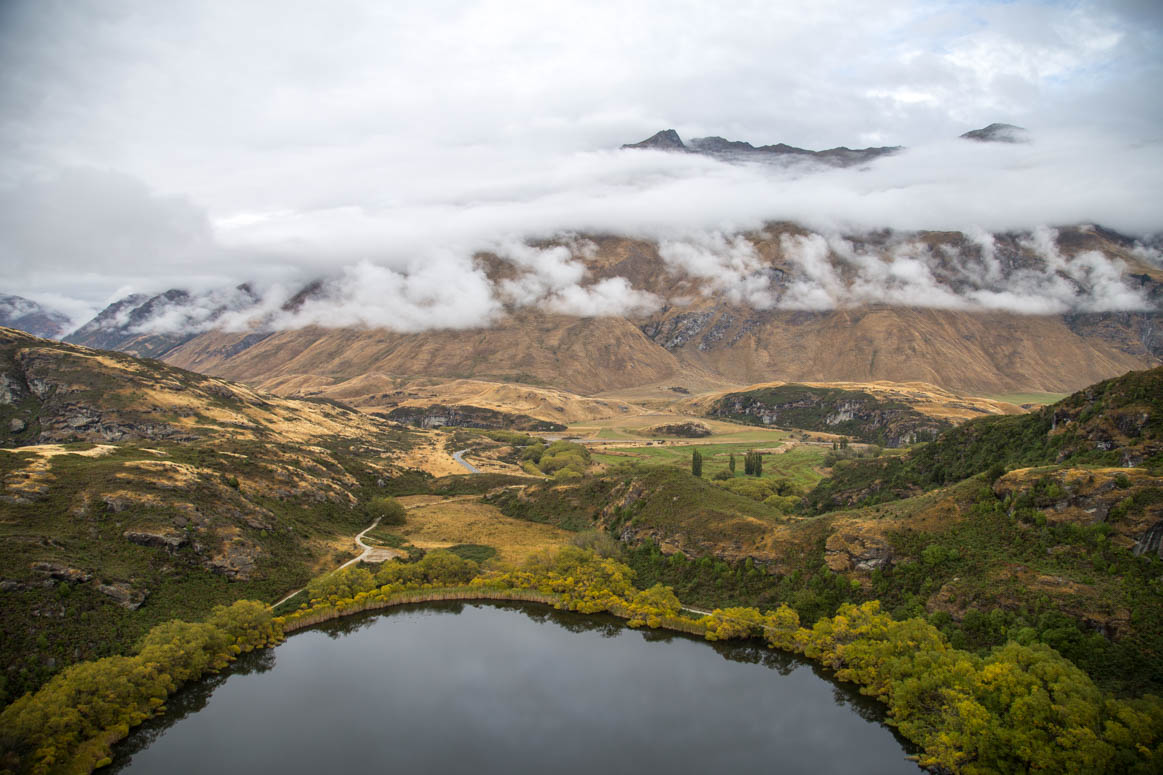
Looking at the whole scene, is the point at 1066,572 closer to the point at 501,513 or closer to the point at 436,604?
the point at 436,604

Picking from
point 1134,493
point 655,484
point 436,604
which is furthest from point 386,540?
point 1134,493

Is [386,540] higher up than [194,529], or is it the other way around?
[194,529]

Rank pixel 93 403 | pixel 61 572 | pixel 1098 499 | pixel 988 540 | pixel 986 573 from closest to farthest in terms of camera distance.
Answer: pixel 1098 499 < pixel 986 573 < pixel 61 572 < pixel 988 540 < pixel 93 403

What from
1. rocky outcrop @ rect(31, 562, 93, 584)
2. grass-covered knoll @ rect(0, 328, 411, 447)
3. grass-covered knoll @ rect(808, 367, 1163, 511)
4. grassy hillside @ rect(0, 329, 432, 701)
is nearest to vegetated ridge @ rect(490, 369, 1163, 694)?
grass-covered knoll @ rect(808, 367, 1163, 511)

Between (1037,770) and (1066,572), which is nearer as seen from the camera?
(1037,770)

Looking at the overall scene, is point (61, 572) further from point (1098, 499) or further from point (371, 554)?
point (1098, 499)

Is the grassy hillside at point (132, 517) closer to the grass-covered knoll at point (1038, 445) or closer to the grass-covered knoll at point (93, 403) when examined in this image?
the grass-covered knoll at point (93, 403)

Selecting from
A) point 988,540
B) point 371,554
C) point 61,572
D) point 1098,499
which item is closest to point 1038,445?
point 1098,499

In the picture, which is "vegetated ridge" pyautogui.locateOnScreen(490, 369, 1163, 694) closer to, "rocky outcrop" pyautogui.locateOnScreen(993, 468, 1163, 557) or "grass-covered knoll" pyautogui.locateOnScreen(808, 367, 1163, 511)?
"rocky outcrop" pyautogui.locateOnScreen(993, 468, 1163, 557)
